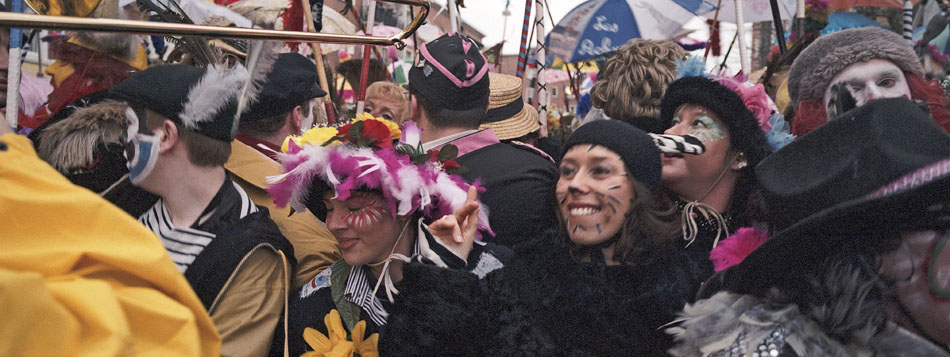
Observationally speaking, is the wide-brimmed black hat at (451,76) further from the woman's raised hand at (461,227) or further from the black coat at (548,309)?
the black coat at (548,309)

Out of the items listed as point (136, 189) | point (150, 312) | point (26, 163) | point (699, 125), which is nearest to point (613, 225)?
point (699, 125)

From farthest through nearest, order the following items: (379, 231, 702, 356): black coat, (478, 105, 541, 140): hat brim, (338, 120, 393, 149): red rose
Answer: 1. (478, 105, 541, 140): hat brim
2. (338, 120, 393, 149): red rose
3. (379, 231, 702, 356): black coat

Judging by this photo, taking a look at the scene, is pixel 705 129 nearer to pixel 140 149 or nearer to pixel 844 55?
pixel 844 55

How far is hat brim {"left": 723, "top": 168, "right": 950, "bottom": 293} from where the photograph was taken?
123 centimetres

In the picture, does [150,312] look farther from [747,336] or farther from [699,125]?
[699,125]

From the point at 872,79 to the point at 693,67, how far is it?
2.02ft

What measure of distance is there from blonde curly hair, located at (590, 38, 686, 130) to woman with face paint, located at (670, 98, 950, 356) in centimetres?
156

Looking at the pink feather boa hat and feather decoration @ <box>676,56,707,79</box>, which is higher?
feather decoration @ <box>676,56,707,79</box>

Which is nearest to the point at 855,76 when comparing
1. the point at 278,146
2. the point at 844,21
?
the point at 278,146

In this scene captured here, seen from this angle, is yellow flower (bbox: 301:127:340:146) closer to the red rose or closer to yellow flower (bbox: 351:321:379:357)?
the red rose

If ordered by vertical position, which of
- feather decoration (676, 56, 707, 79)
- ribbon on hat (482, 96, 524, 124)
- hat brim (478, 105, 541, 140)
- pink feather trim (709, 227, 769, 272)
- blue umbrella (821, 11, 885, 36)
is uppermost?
feather decoration (676, 56, 707, 79)

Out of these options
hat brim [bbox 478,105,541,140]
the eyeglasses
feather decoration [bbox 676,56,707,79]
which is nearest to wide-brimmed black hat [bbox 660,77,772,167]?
feather decoration [bbox 676,56,707,79]

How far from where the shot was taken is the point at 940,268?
48.4 inches

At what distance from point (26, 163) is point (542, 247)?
138 cm
